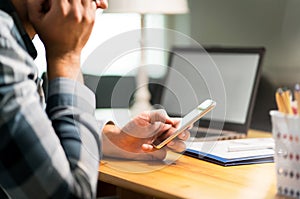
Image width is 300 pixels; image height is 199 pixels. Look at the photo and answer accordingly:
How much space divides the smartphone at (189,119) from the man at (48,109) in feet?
0.88

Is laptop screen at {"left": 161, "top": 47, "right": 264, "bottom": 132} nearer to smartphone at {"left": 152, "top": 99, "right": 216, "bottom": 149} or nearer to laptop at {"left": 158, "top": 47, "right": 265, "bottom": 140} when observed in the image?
laptop at {"left": 158, "top": 47, "right": 265, "bottom": 140}

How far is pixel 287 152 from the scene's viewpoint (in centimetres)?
93

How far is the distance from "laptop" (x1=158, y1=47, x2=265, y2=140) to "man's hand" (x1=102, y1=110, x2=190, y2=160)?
169 millimetres

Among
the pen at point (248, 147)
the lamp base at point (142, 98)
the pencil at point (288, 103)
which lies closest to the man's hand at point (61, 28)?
the pencil at point (288, 103)

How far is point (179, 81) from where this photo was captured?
162 cm

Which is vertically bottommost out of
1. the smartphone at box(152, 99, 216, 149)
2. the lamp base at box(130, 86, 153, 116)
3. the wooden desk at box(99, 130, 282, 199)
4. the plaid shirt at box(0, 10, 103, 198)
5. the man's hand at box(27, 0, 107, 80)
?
the lamp base at box(130, 86, 153, 116)

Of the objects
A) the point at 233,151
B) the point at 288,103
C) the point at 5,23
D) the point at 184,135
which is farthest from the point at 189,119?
the point at 5,23

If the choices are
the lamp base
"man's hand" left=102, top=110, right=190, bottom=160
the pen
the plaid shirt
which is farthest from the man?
the lamp base

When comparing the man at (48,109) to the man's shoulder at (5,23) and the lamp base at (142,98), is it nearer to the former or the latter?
the man's shoulder at (5,23)

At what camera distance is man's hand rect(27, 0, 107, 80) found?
3.00 ft

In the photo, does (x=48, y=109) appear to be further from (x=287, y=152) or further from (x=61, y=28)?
(x=287, y=152)

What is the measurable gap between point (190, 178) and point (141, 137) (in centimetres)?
19

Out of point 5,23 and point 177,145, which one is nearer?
point 5,23

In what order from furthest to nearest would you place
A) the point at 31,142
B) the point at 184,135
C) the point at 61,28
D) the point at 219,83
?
the point at 219,83 → the point at 184,135 → the point at 61,28 → the point at 31,142
